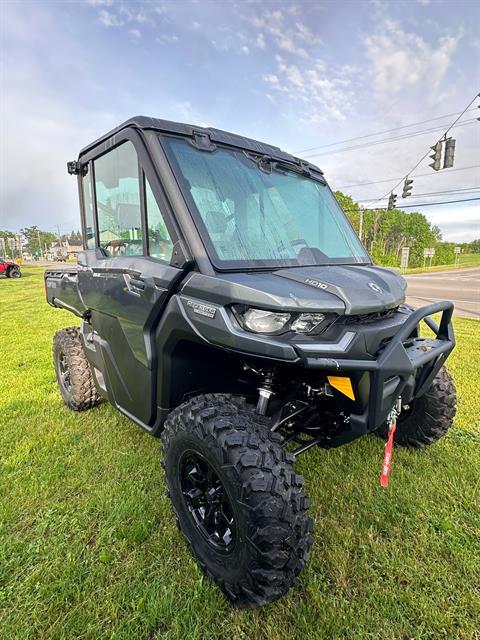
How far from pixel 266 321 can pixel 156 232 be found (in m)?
0.89

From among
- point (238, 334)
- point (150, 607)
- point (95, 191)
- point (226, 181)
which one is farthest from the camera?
point (95, 191)

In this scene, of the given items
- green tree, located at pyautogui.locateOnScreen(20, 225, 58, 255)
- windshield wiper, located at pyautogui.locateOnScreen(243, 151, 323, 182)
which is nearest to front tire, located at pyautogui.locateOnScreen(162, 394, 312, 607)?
windshield wiper, located at pyautogui.locateOnScreen(243, 151, 323, 182)

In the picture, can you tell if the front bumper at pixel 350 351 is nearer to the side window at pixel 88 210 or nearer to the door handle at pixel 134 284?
the door handle at pixel 134 284

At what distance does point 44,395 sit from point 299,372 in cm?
366

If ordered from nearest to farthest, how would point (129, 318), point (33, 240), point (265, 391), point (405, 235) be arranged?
point (265, 391) < point (129, 318) < point (405, 235) < point (33, 240)

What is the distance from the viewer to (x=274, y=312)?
1700 mm

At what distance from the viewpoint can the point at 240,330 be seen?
1.73 meters

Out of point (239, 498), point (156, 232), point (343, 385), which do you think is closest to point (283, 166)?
point (156, 232)

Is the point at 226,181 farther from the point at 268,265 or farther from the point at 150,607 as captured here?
the point at 150,607

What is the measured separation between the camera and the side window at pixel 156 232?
2.07 metres

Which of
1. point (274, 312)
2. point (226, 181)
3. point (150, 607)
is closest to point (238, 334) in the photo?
point (274, 312)

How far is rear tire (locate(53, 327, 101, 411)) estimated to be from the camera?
3771 millimetres

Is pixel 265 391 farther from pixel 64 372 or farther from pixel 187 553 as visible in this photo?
pixel 64 372

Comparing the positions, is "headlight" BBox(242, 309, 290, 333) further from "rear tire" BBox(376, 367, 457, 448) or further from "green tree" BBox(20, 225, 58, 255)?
"green tree" BBox(20, 225, 58, 255)
